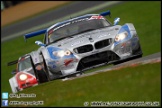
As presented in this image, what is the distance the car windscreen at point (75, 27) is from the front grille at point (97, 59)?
1.13 metres

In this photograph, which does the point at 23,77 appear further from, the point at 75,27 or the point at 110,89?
the point at 110,89

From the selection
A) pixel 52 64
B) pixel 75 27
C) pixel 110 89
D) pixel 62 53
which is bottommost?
pixel 110 89

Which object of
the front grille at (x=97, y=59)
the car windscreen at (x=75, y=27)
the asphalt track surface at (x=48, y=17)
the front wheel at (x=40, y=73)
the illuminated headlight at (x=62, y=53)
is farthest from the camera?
the asphalt track surface at (x=48, y=17)

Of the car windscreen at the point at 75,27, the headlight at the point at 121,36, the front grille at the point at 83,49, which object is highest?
the car windscreen at the point at 75,27

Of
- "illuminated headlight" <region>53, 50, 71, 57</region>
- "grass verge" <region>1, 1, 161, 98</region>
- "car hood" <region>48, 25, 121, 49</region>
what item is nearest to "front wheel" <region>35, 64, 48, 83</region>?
"car hood" <region>48, 25, 121, 49</region>

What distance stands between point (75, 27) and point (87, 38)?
1.29m

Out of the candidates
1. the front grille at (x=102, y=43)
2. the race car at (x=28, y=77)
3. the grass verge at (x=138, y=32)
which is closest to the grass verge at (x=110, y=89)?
the front grille at (x=102, y=43)

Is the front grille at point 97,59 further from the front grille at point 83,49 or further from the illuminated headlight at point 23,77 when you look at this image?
the illuminated headlight at point 23,77

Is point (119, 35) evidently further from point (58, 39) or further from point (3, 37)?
point (3, 37)

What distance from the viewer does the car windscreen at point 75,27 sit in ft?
27.9

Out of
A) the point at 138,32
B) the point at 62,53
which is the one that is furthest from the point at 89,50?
the point at 138,32

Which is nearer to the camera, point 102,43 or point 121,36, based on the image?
point 102,43

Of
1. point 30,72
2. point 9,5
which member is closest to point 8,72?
point 30,72

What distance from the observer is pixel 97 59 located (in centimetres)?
731
